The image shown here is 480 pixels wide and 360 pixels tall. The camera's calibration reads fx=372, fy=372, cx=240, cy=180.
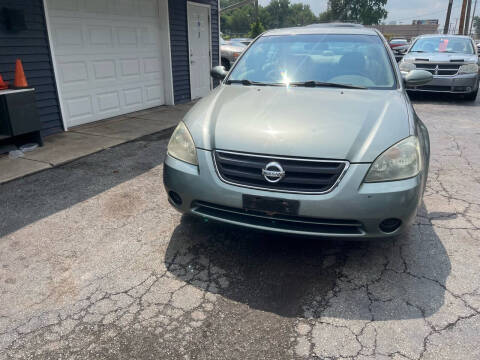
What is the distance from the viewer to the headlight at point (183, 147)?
8.45 feet

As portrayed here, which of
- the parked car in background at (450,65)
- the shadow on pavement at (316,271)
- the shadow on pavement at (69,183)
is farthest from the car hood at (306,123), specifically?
the parked car in background at (450,65)

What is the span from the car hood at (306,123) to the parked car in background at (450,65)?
6.62 metres

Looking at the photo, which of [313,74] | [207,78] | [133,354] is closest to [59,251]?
[133,354]

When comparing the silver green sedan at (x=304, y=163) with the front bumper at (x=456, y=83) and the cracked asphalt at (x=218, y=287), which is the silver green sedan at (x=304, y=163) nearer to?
the cracked asphalt at (x=218, y=287)

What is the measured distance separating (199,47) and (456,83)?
251 inches

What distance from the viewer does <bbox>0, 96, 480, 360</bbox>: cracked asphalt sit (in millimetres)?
2029

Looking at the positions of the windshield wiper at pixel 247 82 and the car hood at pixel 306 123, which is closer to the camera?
the car hood at pixel 306 123

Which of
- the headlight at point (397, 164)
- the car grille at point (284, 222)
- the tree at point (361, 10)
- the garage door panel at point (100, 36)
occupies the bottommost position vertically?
the car grille at point (284, 222)

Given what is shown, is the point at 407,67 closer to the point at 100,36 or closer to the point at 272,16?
the point at 100,36

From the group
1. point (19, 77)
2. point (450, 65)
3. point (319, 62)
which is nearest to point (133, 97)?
point (19, 77)

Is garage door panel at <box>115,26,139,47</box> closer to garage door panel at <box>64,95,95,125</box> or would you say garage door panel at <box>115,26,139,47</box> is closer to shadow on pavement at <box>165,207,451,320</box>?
garage door panel at <box>64,95,95,125</box>

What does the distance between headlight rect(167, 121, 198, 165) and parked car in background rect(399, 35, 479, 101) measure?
7408 millimetres

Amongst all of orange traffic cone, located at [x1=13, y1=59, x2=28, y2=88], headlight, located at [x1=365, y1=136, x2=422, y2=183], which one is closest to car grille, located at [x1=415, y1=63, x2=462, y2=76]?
headlight, located at [x1=365, y1=136, x2=422, y2=183]

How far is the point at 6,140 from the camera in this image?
5.32m
